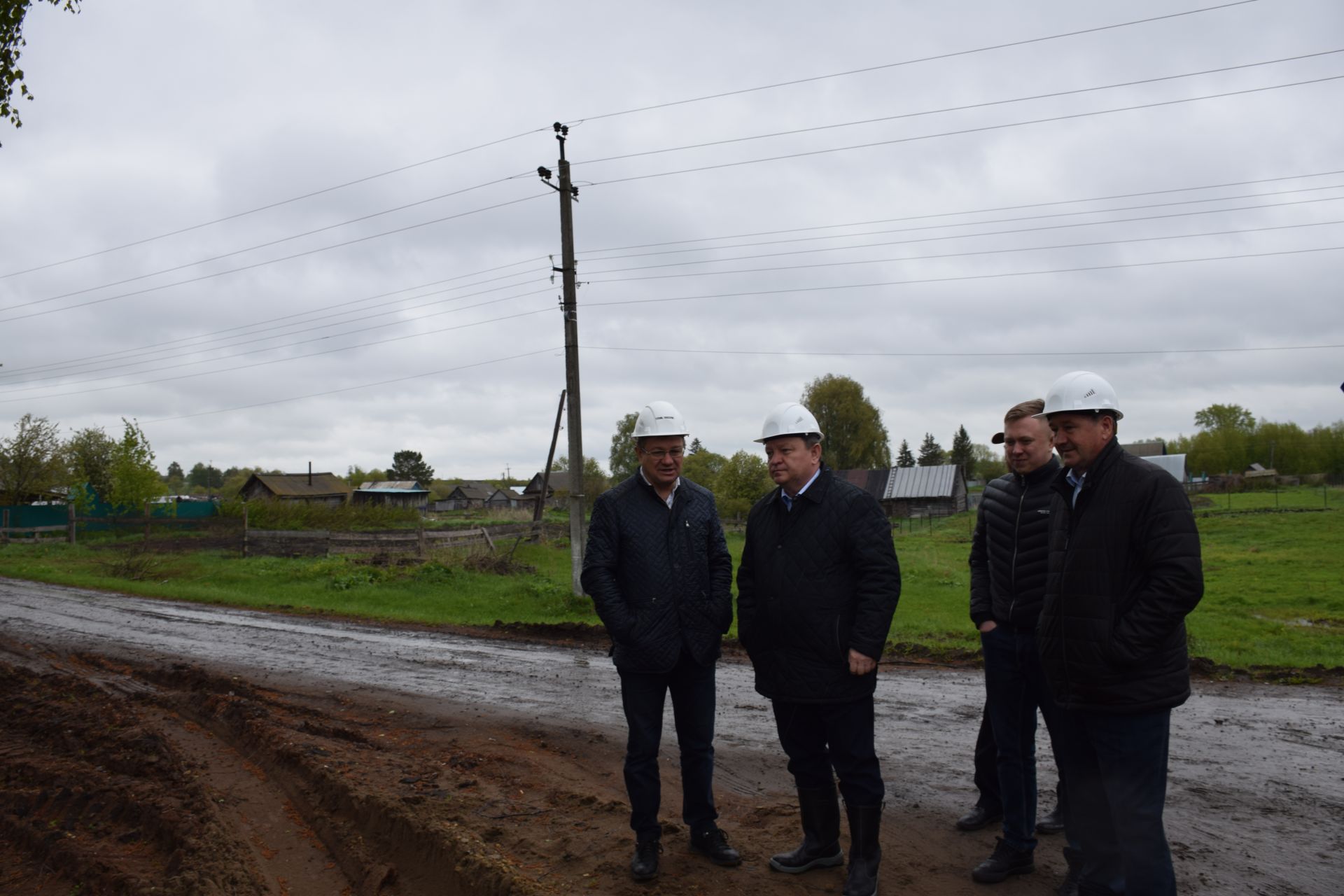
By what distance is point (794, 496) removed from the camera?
4.46 metres

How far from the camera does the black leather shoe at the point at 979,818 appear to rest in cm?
496

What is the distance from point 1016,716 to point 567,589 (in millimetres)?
14148

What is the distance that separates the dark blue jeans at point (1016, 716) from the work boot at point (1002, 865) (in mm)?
33

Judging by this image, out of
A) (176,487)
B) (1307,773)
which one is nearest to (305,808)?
(1307,773)

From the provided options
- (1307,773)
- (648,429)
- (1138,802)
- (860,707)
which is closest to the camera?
(1138,802)

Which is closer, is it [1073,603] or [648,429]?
[1073,603]

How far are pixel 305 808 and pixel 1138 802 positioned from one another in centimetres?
455

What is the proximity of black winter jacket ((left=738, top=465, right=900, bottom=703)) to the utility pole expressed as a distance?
39.5 feet

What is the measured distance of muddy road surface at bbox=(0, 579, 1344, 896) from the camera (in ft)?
14.6

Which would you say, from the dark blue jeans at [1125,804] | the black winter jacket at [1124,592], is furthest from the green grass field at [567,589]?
the black winter jacket at [1124,592]

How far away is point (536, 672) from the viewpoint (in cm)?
1038

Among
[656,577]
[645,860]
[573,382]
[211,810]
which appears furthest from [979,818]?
[573,382]

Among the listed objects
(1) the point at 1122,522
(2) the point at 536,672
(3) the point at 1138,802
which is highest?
(1) the point at 1122,522

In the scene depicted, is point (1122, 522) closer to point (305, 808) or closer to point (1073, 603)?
point (1073, 603)
